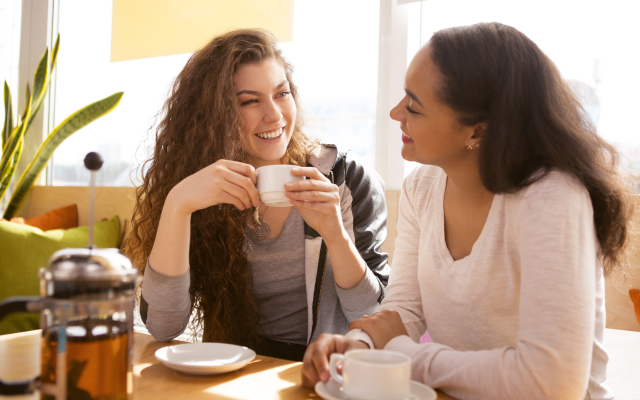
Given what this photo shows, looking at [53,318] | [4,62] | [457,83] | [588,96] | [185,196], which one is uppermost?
[4,62]

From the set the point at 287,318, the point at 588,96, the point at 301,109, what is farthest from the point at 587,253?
the point at 588,96

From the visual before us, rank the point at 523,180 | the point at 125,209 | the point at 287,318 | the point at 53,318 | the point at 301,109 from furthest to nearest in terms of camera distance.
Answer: the point at 125,209 → the point at 301,109 → the point at 287,318 → the point at 523,180 → the point at 53,318

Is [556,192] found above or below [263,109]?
below

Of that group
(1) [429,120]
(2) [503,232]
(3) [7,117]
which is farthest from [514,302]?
(3) [7,117]

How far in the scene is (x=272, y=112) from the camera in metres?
1.49

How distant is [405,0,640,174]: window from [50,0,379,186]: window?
665mm

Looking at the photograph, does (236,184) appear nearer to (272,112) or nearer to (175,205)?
(175,205)

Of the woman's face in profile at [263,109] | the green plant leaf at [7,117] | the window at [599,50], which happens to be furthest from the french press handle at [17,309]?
the green plant leaf at [7,117]

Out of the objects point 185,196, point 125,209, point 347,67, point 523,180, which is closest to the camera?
point 523,180

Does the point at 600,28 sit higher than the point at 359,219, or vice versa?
the point at 600,28

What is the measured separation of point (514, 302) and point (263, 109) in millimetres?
898

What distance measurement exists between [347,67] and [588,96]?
107 centimetres

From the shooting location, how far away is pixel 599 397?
929 mm

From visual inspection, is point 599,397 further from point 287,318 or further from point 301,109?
point 301,109
